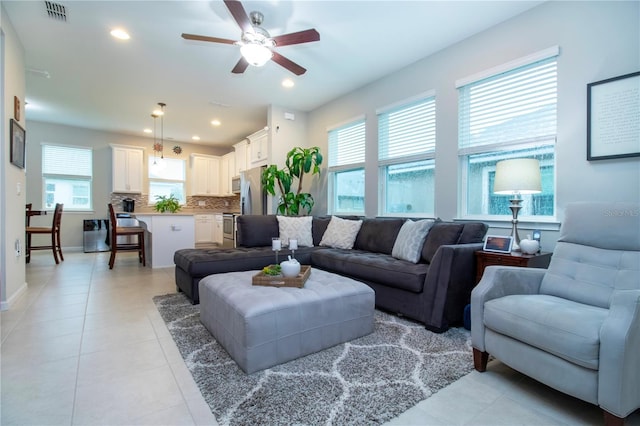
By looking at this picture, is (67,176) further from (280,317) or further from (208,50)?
(280,317)

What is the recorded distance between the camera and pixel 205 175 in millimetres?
8195

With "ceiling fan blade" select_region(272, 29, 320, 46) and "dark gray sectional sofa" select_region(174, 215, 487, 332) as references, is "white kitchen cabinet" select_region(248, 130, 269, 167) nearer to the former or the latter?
"dark gray sectional sofa" select_region(174, 215, 487, 332)

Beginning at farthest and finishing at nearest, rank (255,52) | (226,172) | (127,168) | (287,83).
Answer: (226,172) → (127,168) → (287,83) → (255,52)

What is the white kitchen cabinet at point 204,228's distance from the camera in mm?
7680

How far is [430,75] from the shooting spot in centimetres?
363

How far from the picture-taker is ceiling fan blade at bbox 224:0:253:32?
2.15m

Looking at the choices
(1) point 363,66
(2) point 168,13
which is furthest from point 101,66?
(1) point 363,66

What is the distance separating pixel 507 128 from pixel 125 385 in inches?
141

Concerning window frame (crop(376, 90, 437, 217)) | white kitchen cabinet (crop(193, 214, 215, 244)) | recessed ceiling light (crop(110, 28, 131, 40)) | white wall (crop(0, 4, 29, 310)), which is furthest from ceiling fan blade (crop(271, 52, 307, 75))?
white kitchen cabinet (crop(193, 214, 215, 244))

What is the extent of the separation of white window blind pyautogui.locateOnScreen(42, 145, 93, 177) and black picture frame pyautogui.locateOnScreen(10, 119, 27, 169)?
4.13m

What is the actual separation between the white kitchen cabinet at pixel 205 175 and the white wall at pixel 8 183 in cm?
474

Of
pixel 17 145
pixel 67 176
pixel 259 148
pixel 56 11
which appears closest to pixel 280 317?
pixel 17 145

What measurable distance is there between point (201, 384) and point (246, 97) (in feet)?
14.5

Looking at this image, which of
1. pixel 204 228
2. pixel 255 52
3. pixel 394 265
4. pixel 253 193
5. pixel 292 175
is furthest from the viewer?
pixel 204 228
